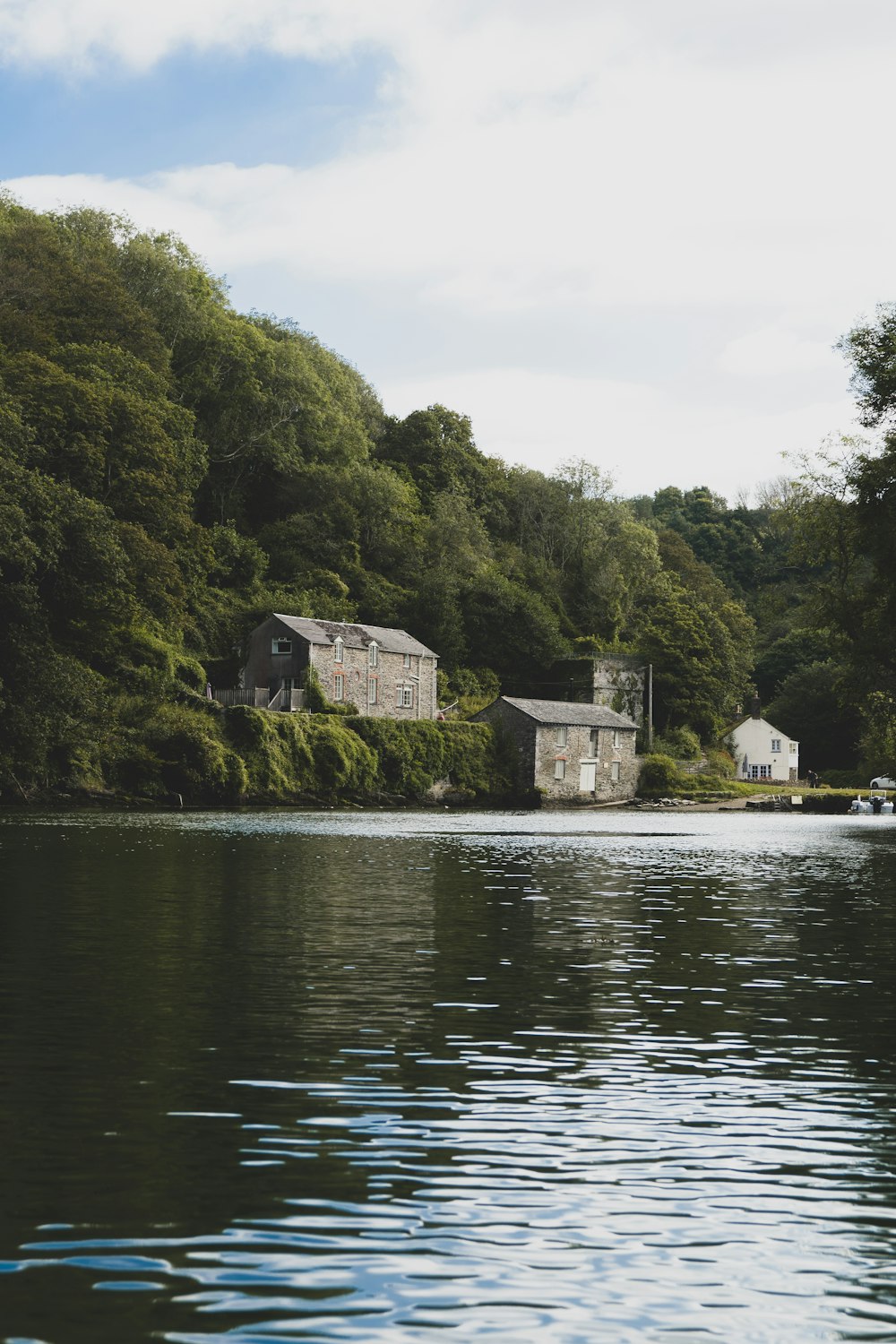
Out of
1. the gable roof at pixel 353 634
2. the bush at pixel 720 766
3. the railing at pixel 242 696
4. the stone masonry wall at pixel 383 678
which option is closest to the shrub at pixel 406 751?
the stone masonry wall at pixel 383 678

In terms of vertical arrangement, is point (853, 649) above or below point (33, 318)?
below

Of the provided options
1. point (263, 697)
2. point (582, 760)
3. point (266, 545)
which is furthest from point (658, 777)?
point (263, 697)

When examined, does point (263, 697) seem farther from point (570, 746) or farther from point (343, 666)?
point (570, 746)

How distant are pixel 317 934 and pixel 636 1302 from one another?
12.3m

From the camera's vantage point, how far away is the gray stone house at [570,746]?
92.2m

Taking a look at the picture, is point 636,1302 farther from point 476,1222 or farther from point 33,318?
point 33,318

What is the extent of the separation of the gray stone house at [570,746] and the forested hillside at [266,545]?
390 inches

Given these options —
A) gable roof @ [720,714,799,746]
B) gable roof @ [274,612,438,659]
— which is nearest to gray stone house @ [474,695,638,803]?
gable roof @ [274,612,438,659]

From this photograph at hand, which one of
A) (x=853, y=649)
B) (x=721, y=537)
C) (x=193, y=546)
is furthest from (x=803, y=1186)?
(x=721, y=537)

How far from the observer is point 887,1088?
386 inches

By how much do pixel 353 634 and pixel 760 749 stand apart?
45.1 meters

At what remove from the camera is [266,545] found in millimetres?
100812

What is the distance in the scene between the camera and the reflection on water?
224 inches

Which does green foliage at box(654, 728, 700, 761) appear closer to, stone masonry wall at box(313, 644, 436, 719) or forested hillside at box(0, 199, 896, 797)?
forested hillside at box(0, 199, 896, 797)
